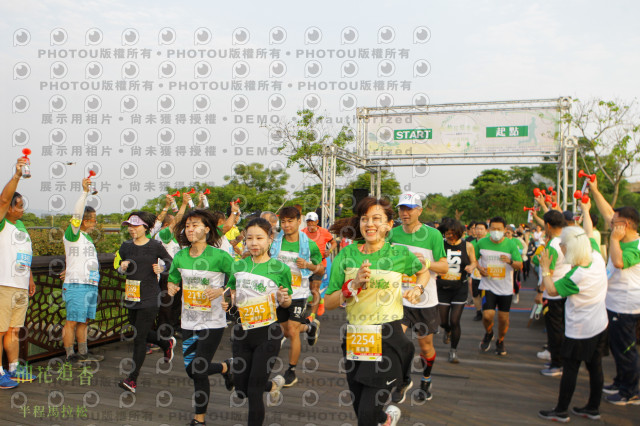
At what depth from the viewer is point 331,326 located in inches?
356

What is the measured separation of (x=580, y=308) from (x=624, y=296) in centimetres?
88

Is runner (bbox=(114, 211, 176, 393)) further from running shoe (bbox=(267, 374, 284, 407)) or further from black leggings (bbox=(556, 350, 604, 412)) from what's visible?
black leggings (bbox=(556, 350, 604, 412))

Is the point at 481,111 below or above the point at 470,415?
above

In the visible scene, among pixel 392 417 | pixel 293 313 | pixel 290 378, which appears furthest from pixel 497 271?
pixel 392 417

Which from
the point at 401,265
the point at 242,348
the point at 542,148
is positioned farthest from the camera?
the point at 542,148

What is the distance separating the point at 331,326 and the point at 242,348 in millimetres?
5406

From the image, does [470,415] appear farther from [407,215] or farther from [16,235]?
[16,235]

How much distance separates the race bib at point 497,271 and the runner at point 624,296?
1937 millimetres

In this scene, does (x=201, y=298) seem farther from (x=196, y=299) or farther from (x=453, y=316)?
(x=453, y=316)

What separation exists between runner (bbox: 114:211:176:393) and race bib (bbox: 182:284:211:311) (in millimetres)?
1171

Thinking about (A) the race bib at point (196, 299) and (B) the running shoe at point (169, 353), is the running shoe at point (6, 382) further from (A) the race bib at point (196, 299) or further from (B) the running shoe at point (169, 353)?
(A) the race bib at point (196, 299)

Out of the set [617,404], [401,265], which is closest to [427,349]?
[617,404]

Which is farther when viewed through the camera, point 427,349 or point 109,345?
point 109,345

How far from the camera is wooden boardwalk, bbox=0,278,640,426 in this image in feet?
14.3
